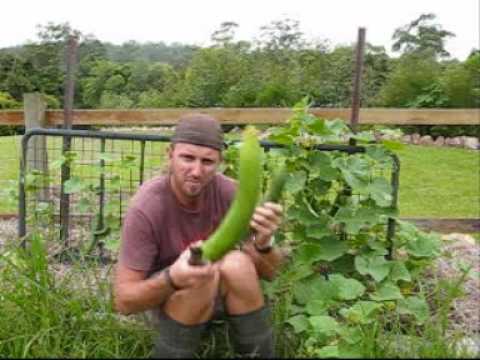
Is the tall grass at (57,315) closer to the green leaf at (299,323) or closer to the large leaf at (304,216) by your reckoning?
the green leaf at (299,323)

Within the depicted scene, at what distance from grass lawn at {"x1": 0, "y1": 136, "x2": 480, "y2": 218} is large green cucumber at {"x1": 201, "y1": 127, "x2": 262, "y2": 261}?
12.7 feet

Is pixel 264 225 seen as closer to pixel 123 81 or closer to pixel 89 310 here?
pixel 89 310

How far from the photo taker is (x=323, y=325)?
2.62 meters

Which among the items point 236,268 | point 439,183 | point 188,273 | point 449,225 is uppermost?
point 188,273

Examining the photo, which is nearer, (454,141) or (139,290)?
(139,290)

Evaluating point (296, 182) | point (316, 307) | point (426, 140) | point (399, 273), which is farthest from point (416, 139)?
point (316, 307)

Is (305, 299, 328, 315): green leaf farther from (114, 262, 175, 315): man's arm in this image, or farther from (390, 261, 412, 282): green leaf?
(114, 262, 175, 315): man's arm

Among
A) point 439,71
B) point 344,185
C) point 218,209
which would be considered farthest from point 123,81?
point 218,209

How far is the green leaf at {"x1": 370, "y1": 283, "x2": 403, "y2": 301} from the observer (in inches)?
120

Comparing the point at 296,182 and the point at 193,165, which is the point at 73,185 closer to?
the point at 296,182

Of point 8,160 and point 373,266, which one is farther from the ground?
point 373,266

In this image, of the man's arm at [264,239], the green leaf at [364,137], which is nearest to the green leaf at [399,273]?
the green leaf at [364,137]

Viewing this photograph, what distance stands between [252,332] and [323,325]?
39 centimetres

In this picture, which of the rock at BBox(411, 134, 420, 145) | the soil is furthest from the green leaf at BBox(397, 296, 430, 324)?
the rock at BBox(411, 134, 420, 145)
